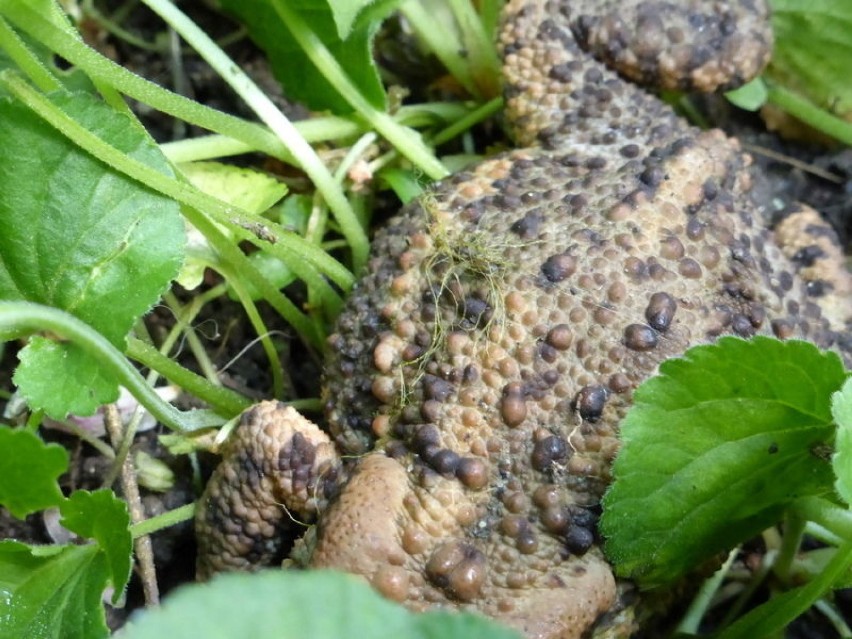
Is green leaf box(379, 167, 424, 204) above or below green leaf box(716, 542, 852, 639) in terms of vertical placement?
above

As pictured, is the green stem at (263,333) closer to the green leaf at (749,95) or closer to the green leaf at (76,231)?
the green leaf at (76,231)

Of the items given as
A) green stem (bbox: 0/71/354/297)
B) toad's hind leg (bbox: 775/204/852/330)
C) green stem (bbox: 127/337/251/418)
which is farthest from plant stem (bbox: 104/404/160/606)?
toad's hind leg (bbox: 775/204/852/330)

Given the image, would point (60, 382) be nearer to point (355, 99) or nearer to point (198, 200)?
point (198, 200)

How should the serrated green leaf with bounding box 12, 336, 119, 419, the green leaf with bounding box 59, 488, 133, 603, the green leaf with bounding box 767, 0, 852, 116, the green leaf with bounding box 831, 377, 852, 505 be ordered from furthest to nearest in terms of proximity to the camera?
the green leaf with bounding box 767, 0, 852, 116 → the serrated green leaf with bounding box 12, 336, 119, 419 → the green leaf with bounding box 59, 488, 133, 603 → the green leaf with bounding box 831, 377, 852, 505

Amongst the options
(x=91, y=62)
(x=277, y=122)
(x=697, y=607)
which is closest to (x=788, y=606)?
(x=697, y=607)

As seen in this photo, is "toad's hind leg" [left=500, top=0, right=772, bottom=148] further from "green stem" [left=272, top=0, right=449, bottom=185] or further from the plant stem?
the plant stem

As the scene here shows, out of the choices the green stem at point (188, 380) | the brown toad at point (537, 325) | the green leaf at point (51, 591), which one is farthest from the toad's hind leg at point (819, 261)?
the green leaf at point (51, 591)

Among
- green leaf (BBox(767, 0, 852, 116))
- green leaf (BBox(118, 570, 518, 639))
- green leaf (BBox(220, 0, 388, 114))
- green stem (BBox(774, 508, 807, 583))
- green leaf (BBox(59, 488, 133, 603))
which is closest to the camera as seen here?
green leaf (BBox(118, 570, 518, 639))

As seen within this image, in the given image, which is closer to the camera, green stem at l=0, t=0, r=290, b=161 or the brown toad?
the brown toad
